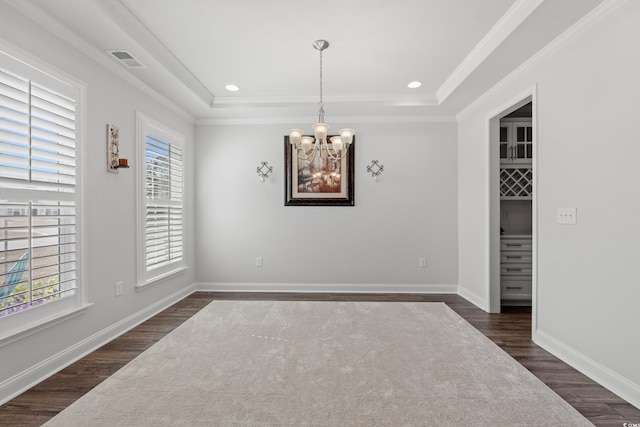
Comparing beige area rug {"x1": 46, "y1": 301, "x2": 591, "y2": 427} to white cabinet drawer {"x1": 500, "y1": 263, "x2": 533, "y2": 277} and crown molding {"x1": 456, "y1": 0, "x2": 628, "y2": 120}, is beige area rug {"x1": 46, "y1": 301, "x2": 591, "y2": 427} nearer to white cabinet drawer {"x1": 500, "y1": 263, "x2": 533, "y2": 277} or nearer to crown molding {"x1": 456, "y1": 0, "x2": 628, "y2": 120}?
white cabinet drawer {"x1": 500, "y1": 263, "x2": 533, "y2": 277}

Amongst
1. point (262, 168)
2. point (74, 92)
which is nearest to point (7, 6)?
point (74, 92)

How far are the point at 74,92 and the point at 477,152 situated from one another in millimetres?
4258

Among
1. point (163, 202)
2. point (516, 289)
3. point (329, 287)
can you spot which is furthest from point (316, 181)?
point (516, 289)

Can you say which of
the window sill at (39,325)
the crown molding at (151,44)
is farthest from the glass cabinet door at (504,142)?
the window sill at (39,325)

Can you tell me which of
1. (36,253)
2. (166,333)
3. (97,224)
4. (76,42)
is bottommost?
(166,333)

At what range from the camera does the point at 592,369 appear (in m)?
2.26

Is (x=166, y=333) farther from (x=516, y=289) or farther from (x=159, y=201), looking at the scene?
(x=516, y=289)

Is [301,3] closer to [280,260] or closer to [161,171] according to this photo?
[161,171]

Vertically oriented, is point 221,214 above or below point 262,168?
below

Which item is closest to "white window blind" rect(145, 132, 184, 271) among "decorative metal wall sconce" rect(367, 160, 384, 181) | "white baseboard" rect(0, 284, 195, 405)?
"white baseboard" rect(0, 284, 195, 405)

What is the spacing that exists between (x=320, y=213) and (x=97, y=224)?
2741 mm

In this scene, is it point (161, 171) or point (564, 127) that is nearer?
point (564, 127)

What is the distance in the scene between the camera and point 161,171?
3.88 metres

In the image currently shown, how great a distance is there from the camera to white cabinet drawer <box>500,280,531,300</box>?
3.92 metres
